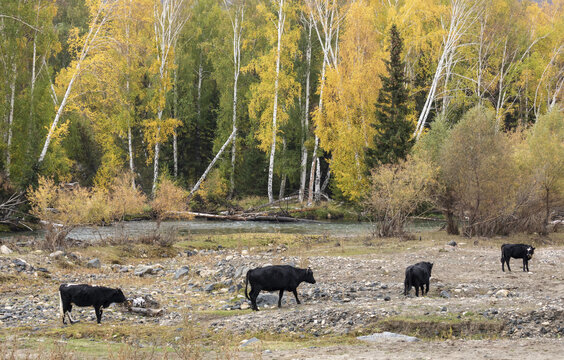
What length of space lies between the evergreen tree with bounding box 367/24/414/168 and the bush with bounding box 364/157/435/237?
590 centimetres

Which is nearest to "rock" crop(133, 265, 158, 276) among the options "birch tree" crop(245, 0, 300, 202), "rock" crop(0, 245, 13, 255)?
"rock" crop(0, 245, 13, 255)

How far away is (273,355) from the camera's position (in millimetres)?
9859

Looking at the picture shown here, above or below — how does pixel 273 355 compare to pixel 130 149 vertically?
below

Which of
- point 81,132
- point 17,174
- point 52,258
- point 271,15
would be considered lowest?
point 52,258

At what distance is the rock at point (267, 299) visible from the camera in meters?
15.9

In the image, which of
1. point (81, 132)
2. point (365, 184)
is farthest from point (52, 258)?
point (81, 132)

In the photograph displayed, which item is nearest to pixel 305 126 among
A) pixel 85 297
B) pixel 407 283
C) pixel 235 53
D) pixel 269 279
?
pixel 235 53

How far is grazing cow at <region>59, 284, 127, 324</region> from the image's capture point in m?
13.8

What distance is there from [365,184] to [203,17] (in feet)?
105

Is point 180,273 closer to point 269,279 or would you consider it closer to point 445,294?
point 269,279

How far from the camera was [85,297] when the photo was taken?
14.0 m

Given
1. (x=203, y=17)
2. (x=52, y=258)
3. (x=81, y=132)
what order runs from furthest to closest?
(x=203, y=17)
(x=81, y=132)
(x=52, y=258)

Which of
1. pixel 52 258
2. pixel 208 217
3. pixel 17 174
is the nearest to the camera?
pixel 52 258

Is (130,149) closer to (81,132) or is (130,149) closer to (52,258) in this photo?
(81,132)
